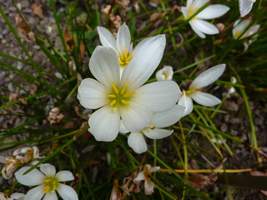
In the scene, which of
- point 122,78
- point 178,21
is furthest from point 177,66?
point 122,78

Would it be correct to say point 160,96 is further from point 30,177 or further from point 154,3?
point 154,3

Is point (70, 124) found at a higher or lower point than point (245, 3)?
lower

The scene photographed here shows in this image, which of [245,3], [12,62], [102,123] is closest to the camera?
[102,123]

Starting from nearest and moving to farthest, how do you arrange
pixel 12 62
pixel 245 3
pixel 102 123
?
pixel 102 123 < pixel 245 3 < pixel 12 62

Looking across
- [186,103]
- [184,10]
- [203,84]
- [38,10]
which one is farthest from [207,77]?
[38,10]

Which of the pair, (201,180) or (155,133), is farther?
(201,180)

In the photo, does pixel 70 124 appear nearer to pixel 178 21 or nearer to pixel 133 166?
pixel 133 166

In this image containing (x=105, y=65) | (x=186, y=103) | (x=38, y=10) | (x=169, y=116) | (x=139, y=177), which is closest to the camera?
(x=105, y=65)
